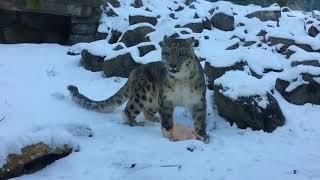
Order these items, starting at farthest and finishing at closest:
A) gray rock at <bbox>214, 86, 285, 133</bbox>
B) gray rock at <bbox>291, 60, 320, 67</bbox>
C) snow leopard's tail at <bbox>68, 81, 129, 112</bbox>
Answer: gray rock at <bbox>291, 60, 320, 67</bbox> < snow leopard's tail at <bbox>68, 81, 129, 112</bbox> < gray rock at <bbox>214, 86, 285, 133</bbox>

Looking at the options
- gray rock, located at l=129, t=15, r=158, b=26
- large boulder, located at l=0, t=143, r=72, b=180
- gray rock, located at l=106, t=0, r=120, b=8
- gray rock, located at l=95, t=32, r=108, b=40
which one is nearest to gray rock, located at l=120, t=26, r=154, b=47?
gray rock, located at l=129, t=15, r=158, b=26

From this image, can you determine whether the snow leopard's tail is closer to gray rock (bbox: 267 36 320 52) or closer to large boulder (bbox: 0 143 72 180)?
large boulder (bbox: 0 143 72 180)

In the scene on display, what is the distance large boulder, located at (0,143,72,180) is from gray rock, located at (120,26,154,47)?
19.5 feet

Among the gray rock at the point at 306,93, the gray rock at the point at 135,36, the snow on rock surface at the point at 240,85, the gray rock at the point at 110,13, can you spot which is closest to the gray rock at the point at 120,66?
the gray rock at the point at 135,36

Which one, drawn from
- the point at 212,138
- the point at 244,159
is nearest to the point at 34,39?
the point at 212,138

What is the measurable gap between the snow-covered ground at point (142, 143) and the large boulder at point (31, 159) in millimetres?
78

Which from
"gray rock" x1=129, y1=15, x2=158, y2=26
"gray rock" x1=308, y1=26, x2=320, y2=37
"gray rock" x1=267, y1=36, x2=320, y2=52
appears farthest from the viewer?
"gray rock" x1=308, y1=26, x2=320, y2=37

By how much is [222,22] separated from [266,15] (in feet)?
6.23

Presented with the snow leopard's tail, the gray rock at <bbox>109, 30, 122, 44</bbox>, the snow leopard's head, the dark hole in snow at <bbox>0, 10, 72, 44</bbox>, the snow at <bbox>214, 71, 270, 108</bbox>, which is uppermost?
the snow leopard's head

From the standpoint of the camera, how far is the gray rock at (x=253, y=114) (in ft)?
25.1

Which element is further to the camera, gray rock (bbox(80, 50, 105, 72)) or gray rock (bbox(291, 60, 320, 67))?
gray rock (bbox(80, 50, 105, 72))

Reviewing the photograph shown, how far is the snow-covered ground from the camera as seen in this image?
6.07m

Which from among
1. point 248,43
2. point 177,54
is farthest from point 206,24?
point 177,54

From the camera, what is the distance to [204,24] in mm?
13461
